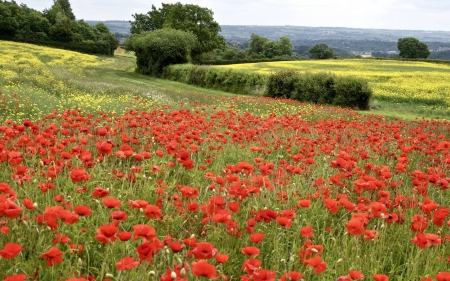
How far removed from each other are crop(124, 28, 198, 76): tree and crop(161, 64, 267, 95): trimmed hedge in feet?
12.6

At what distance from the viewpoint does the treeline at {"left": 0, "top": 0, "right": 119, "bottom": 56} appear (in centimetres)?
5172

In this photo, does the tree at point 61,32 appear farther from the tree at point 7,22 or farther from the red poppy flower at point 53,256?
the red poppy flower at point 53,256

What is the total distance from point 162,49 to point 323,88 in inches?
875

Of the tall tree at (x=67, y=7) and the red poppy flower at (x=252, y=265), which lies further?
the tall tree at (x=67, y=7)

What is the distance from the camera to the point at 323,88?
22.2 m

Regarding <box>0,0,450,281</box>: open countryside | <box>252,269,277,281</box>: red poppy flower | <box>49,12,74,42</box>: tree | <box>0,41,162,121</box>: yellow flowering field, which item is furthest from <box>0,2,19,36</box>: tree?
<box>252,269,277,281</box>: red poppy flower

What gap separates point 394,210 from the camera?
12.6 feet

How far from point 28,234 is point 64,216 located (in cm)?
80

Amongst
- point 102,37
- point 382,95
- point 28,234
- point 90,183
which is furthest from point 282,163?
point 102,37

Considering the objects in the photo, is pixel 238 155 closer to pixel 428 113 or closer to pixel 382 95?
pixel 428 113

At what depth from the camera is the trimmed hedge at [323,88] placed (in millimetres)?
21078

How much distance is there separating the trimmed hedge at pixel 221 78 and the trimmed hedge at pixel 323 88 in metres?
2.16

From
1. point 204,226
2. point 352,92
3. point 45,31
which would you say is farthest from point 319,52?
point 204,226

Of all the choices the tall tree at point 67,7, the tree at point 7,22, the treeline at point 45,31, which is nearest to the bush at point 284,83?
the treeline at point 45,31
